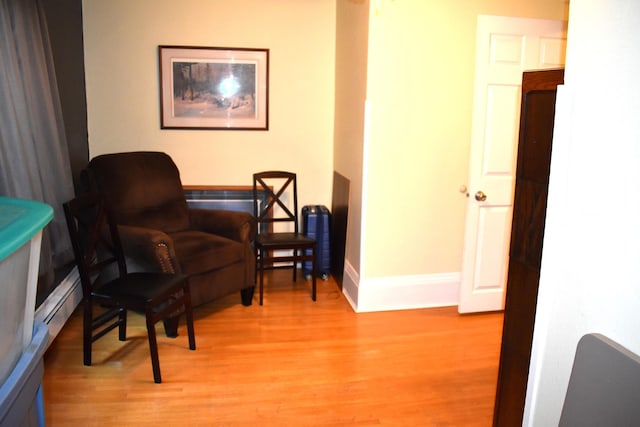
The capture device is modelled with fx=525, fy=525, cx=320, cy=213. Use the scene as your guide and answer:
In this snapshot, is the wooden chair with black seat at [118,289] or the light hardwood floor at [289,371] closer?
the light hardwood floor at [289,371]

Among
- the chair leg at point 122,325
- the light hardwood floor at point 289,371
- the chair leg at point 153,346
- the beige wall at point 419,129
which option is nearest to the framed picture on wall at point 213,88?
the beige wall at point 419,129

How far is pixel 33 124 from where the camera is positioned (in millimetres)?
2971

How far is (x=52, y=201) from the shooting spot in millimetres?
3160

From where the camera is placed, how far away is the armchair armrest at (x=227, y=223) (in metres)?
3.75

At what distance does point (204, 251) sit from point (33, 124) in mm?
1229

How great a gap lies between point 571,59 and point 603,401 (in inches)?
37.3

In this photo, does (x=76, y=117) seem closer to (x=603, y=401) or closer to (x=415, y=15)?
(x=415, y=15)

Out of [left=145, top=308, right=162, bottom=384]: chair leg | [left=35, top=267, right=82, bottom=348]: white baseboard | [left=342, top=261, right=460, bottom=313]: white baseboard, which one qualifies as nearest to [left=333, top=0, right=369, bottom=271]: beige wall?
[left=342, top=261, right=460, bottom=313]: white baseboard

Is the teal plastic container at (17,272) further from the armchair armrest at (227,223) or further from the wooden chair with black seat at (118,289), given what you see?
the armchair armrest at (227,223)

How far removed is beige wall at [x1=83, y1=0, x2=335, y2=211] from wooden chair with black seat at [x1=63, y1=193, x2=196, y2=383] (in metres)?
1.43

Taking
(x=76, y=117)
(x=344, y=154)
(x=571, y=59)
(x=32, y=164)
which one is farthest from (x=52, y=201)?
(x=571, y=59)

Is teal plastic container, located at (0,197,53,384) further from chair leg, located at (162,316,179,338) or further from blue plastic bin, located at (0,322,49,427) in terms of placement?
chair leg, located at (162,316,179,338)

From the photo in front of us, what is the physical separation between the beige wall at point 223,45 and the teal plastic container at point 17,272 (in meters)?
3.04

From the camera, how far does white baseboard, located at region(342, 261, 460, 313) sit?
3754 millimetres
